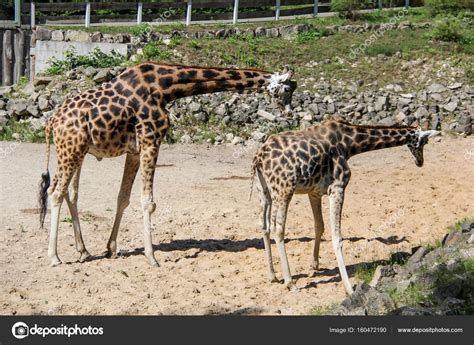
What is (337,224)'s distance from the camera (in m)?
12.1

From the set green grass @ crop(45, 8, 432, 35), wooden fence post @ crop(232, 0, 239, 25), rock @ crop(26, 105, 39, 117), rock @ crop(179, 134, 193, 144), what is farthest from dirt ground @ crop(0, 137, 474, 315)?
wooden fence post @ crop(232, 0, 239, 25)

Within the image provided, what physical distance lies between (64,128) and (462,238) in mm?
6092

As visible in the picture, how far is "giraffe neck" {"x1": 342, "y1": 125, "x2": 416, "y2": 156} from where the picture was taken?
499 inches

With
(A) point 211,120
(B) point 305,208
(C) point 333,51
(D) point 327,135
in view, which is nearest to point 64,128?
(D) point 327,135

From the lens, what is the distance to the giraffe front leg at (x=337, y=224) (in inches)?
468

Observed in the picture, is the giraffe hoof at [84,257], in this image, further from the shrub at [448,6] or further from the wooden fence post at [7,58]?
the shrub at [448,6]

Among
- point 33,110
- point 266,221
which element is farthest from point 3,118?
point 266,221

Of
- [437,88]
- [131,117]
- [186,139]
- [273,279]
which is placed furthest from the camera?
[437,88]

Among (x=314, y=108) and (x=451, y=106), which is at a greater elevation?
(x=451, y=106)

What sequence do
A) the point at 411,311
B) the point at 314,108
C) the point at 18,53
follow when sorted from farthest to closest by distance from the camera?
the point at 18,53 → the point at 314,108 → the point at 411,311

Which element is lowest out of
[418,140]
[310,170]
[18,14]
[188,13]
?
[310,170]

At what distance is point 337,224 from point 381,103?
38.8 feet

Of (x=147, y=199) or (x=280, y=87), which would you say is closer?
(x=280, y=87)

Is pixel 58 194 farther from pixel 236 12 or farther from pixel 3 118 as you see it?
pixel 236 12
